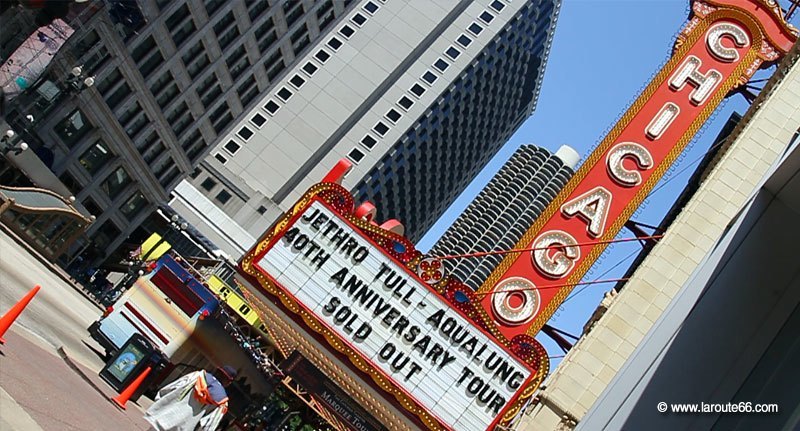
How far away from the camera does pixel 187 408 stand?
55.2 ft

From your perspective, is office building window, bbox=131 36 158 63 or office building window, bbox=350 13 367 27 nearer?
office building window, bbox=131 36 158 63

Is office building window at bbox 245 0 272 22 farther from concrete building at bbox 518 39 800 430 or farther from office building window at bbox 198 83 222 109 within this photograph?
concrete building at bbox 518 39 800 430

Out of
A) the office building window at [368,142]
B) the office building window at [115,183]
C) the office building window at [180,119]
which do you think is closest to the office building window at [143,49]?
the office building window at [180,119]

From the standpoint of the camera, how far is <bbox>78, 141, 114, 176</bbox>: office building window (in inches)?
1770

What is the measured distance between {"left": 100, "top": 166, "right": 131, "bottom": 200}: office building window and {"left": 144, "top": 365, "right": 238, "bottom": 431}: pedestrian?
109 ft

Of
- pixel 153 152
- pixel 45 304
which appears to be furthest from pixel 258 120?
pixel 45 304

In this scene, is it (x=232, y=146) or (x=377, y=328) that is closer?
(x=377, y=328)

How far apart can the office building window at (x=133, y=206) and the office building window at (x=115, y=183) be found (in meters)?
1.20

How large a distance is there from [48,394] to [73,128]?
32485 millimetres

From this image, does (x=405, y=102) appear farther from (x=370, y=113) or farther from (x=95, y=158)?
(x=95, y=158)

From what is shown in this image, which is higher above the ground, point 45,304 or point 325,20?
point 325,20

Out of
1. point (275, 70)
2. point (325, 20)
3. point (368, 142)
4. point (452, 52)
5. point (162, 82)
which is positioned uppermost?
point (452, 52)

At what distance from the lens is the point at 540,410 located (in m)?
31.3

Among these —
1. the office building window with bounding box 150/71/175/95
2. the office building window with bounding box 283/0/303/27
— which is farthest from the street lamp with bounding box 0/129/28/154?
the office building window with bounding box 283/0/303/27
